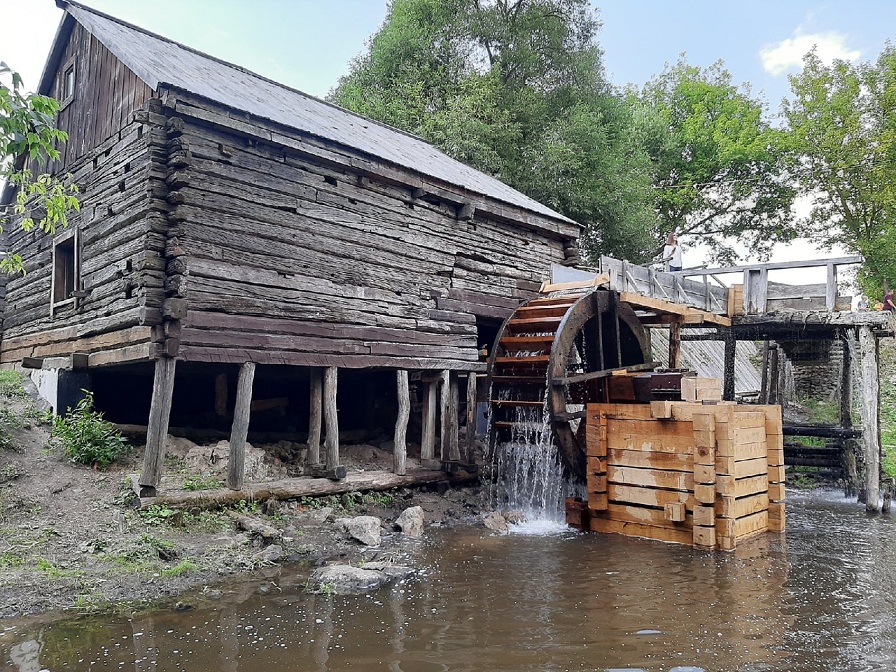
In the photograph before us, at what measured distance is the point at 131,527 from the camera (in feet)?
20.2

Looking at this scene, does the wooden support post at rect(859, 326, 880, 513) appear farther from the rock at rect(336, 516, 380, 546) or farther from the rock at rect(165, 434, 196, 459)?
the rock at rect(165, 434, 196, 459)

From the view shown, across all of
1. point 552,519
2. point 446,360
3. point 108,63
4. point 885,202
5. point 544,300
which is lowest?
point 552,519

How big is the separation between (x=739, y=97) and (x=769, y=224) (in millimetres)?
5691

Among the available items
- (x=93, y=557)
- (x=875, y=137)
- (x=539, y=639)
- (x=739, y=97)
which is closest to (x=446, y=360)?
(x=93, y=557)

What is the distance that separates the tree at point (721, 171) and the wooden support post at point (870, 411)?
17452 millimetres

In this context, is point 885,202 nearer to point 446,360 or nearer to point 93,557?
point 446,360

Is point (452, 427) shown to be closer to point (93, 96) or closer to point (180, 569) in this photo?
point (180, 569)

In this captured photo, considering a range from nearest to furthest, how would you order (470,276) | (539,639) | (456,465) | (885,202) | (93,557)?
(539,639), (93,557), (456,465), (470,276), (885,202)

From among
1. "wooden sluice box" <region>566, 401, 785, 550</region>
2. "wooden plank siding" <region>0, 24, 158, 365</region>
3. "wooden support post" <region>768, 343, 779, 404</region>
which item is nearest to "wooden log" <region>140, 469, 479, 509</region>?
"wooden plank siding" <region>0, 24, 158, 365</region>

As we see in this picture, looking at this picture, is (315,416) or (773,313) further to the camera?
(773,313)

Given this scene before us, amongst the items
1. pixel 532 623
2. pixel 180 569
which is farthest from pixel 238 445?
pixel 532 623

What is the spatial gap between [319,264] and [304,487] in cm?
269

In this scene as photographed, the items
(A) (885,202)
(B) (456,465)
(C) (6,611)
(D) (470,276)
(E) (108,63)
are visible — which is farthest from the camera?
(A) (885,202)

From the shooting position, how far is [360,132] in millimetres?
11008
